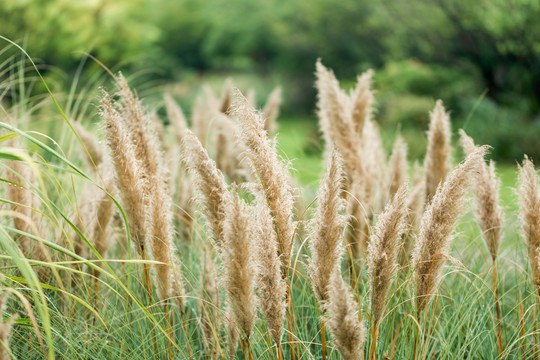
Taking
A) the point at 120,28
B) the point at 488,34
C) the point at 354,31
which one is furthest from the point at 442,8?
the point at 120,28

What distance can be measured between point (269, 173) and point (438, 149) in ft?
3.95

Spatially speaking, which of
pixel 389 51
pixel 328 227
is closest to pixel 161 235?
pixel 328 227

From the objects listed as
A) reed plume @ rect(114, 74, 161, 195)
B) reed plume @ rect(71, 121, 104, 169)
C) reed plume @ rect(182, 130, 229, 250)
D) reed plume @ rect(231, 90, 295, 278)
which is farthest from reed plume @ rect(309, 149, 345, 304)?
reed plume @ rect(71, 121, 104, 169)

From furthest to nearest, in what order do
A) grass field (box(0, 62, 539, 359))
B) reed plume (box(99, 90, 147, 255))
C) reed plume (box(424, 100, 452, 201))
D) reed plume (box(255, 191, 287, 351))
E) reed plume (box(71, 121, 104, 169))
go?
reed plume (box(71, 121, 104, 169)), reed plume (box(424, 100, 452, 201)), grass field (box(0, 62, 539, 359)), reed plume (box(99, 90, 147, 255)), reed plume (box(255, 191, 287, 351))

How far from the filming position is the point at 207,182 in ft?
4.67

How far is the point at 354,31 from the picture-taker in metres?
20.9

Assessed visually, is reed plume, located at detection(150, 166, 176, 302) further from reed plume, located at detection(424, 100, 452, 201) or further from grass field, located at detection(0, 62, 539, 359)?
reed plume, located at detection(424, 100, 452, 201)

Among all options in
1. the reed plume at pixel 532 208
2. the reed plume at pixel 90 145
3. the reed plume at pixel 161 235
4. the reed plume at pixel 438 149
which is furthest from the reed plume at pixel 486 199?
the reed plume at pixel 90 145

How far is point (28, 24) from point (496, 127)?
449 inches

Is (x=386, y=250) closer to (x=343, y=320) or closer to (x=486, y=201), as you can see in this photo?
(x=343, y=320)

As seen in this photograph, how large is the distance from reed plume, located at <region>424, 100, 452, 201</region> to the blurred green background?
8.96 ft

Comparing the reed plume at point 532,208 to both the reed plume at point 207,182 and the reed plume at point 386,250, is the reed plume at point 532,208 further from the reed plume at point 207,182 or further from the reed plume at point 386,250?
the reed plume at point 207,182

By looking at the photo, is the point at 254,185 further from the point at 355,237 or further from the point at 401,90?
the point at 401,90

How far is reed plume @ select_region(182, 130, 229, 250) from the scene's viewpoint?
1.41 meters
